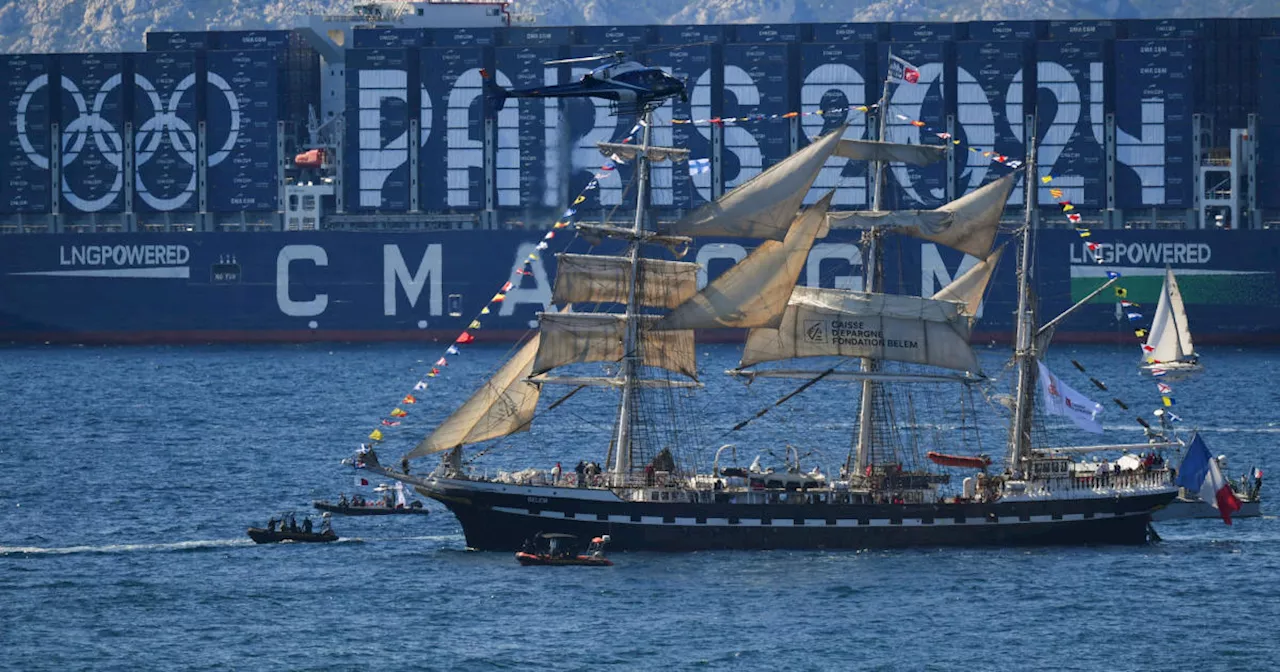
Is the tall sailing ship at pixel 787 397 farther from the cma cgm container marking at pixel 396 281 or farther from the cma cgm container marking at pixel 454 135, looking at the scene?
the cma cgm container marking at pixel 454 135

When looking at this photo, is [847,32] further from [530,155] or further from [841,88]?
[530,155]

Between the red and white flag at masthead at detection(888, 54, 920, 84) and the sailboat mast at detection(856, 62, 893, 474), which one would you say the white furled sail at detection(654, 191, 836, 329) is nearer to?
the sailboat mast at detection(856, 62, 893, 474)

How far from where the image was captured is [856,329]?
5994 centimetres

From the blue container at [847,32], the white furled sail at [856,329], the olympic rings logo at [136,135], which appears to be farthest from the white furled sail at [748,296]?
the olympic rings logo at [136,135]

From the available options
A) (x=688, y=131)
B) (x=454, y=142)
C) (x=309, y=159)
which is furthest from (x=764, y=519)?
(x=309, y=159)

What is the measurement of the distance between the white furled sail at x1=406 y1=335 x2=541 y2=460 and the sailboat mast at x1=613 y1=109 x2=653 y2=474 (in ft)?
7.59

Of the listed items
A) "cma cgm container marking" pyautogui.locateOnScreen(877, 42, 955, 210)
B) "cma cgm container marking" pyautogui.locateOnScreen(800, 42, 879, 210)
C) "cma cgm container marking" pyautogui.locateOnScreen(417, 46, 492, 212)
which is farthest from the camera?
"cma cgm container marking" pyautogui.locateOnScreen(417, 46, 492, 212)

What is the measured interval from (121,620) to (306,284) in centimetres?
7546

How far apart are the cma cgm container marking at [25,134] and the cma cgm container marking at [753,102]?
39565 millimetres

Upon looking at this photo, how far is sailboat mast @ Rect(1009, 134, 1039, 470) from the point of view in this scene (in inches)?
2323

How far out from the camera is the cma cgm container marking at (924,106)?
122438 mm

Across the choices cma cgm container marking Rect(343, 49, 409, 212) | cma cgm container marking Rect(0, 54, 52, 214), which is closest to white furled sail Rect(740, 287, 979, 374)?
cma cgm container marking Rect(343, 49, 409, 212)

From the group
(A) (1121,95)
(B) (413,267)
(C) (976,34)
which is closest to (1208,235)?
(A) (1121,95)

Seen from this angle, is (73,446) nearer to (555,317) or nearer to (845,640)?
(555,317)
